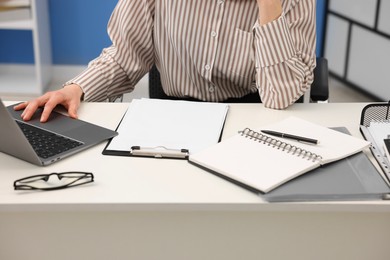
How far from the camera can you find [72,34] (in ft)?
12.0

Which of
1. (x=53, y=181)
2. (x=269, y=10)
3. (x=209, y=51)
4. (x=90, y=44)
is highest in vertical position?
(x=269, y=10)

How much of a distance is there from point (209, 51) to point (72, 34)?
7.40 ft

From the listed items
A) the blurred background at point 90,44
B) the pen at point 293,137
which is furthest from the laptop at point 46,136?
the blurred background at point 90,44

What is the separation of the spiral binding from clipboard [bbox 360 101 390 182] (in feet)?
0.47

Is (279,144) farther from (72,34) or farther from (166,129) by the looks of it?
(72,34)

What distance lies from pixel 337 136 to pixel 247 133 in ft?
0.63

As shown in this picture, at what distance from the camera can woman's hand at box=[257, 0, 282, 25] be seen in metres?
1.42

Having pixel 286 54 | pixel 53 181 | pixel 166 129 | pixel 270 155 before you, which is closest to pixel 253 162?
pixel 270 155

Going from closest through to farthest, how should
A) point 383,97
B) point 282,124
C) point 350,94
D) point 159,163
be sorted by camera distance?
point 159,163 → point 282,124 → point 383,97 → point 350,94

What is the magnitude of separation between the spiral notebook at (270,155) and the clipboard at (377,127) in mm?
34

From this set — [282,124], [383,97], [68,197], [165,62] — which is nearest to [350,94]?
[383,97]

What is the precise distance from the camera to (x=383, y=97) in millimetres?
3279

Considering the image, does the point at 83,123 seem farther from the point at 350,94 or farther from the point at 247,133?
the point at 350,94

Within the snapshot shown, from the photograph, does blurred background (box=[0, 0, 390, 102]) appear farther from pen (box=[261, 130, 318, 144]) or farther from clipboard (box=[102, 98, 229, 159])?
pen (box=[261, 130, 318, 144])
